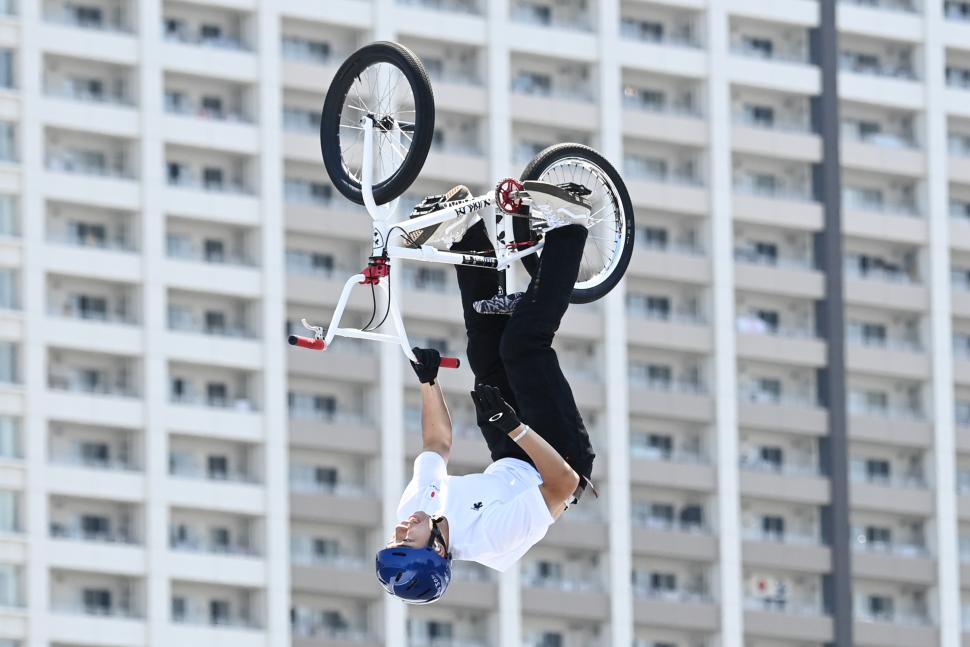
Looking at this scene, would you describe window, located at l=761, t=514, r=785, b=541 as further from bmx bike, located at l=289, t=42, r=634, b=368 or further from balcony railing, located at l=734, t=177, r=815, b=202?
bmx bike, located at l=289, t=42, r=634, b=368

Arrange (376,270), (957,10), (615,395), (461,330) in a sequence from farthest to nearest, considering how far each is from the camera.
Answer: (957,10), (615,395), (461,330), (376,270)

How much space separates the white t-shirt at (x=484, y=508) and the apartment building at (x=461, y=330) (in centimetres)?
6289

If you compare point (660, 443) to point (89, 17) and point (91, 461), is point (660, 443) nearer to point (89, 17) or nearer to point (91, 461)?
point (91, 461)

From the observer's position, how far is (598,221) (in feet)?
90.2

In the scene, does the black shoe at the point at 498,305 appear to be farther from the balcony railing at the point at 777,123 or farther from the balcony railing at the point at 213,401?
the balcony railing at the point at 777,123

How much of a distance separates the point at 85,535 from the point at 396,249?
65783 millimetres

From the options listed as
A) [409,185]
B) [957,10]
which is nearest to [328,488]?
[957,10]

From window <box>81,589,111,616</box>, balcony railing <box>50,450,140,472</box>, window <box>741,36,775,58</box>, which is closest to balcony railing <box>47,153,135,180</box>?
balcony railing <box>50,450,140,472</box>

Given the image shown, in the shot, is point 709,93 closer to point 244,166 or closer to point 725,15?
point 725,15

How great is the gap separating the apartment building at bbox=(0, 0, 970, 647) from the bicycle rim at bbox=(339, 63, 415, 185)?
61.3 metres

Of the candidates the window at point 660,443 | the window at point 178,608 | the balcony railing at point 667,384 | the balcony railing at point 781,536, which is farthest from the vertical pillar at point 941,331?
the window at point 178,608

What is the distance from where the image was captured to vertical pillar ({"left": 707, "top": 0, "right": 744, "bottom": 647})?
97.4 m

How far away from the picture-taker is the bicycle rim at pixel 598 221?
90.2ft

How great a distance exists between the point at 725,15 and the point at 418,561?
80.0m
